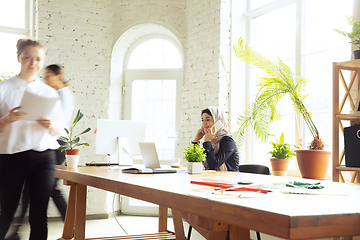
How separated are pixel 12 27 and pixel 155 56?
1.98 metres

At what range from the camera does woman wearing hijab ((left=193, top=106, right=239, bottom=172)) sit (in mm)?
2895

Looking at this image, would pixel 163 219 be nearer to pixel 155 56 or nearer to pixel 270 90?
pixel 270 90

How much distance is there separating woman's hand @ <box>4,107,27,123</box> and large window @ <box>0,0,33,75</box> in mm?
3415

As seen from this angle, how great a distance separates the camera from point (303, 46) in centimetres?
393

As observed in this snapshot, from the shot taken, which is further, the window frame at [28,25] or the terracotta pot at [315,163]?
the window frame at [28,25]

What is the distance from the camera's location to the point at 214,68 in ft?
14.6

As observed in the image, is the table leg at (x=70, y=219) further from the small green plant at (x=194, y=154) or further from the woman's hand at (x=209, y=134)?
the woman's hand at (x=209, y=134)

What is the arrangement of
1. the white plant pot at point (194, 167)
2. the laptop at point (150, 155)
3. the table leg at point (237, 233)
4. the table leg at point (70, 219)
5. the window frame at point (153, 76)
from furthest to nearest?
the window frame at point (153, 76) → the table leg at point (70, 219) → the laptop at point (150, 155) → the white plant pot at point (194, 167) → the table leg at point (237, 233)

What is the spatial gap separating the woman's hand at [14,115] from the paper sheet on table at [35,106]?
2cm

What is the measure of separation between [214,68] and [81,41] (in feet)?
6.15

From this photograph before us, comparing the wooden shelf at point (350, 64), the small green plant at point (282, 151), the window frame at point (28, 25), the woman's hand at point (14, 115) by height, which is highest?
the window frame at point (28, 25)

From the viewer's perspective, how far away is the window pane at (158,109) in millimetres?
5199

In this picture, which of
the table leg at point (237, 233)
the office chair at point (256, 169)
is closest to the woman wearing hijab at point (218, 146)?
the office chair at point (256, 169)

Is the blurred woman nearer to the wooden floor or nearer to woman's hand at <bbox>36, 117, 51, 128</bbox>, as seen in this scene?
woman's hand at <bbox>36, 117, 51, 128</bbox>
